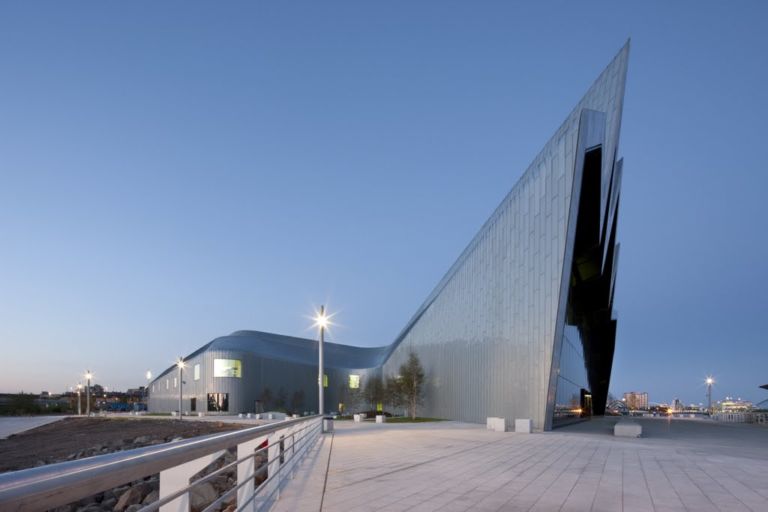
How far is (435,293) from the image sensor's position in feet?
165

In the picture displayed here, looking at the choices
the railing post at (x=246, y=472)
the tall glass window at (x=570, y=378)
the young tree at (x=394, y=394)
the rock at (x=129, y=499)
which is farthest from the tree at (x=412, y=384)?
the railing post at (x=246, y=472)

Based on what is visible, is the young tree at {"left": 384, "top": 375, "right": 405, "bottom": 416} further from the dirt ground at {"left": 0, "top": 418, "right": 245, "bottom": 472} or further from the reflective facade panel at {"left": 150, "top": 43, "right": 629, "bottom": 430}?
the dirt ground at {"left": 0, "top": 418, "right": 245, "bottom": 472}

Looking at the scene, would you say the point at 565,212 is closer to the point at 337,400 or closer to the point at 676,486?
the point at 676,486

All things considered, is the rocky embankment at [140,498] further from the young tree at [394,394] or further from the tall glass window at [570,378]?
the young tree at [394,394]

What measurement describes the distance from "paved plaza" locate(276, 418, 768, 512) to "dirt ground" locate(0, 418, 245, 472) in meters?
20.8

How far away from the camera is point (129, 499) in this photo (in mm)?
12344

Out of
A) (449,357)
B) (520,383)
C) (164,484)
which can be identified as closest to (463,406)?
(449,357)

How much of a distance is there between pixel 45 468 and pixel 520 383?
94.4 ft

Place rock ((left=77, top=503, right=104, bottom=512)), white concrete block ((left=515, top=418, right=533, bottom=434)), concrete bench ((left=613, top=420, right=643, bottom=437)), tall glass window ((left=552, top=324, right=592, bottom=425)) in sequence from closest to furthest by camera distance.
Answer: rock ((left=77, top=503, right=104, bottom=512)) < concrete bench ((left=613, top=420, right=643, bottom=437)) < white concrete block ((left=515, top=418, right=533, bottom=434)) < tall glass window ((left=552, top=324, right=592, bottom=425))

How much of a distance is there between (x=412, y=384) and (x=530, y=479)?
3776cm

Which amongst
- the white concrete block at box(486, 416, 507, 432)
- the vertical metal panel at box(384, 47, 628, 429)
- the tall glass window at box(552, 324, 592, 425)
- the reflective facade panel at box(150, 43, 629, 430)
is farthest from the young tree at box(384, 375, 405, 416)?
the white concrete block at box(486, 416, 507, 432)

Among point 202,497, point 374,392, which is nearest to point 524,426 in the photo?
point 202,497

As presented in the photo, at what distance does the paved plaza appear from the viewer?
26.4ft

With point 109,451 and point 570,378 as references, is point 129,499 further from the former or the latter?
point 570,378
